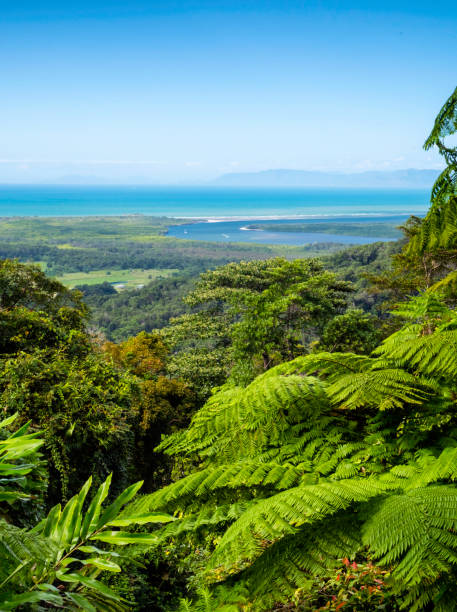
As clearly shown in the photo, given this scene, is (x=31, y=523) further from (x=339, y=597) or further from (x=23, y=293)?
(x=23, y=293)

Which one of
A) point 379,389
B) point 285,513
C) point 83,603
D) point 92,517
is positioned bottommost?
point 83,603

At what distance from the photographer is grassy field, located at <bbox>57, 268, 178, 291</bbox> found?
6221 centimetres

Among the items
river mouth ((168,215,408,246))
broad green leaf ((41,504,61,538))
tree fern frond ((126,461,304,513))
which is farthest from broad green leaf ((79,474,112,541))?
river mouth ((168,215,408,246))

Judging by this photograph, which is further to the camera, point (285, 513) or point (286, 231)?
point (286, 231)

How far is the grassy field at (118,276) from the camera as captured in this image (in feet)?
204


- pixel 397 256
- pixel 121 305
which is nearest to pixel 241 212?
pixel 121 305

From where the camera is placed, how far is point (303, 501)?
1.24m

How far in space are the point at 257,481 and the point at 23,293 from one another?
7545mm

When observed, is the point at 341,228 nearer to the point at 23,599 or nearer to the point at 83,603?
the point at 83,603

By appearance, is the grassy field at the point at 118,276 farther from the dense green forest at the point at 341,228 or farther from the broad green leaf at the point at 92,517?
the broad green leaf at the point at 92,517

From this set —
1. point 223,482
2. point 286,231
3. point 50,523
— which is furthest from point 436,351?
point 286,231

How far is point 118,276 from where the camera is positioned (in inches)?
2741

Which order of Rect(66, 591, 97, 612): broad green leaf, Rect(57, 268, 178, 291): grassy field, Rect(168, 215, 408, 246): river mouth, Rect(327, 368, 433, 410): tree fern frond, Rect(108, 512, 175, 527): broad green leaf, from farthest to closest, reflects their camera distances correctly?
Rect(168, 215, 408, 246): river mouth, Rect(57, 268, 178, 291): grassy field, Rect(327, 368, 433, 410): tree fern frond, Rect(108, 512, 175, 527): broad green leaf, Rect(66, 591, 97, 612): broad green leaf

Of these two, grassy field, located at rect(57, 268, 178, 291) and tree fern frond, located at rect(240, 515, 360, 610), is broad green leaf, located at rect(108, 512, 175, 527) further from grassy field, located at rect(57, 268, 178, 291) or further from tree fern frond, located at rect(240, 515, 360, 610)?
grassy field, located at rect(57, 268, 178, 291)
